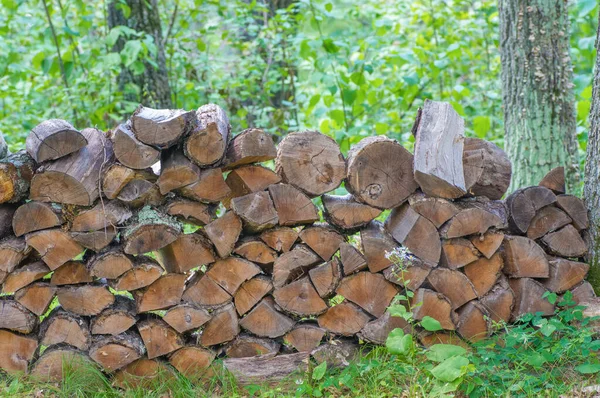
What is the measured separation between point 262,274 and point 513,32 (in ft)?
8.71

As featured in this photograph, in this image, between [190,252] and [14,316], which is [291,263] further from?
[14,316]

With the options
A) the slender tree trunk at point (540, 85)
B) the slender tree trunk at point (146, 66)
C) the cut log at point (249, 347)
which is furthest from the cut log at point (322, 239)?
the slender tree trunk at point (146, 66)

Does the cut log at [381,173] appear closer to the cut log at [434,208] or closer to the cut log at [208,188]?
the cut log at [434,208]

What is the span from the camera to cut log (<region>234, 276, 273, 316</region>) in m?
3.19

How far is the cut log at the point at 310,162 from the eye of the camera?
304cm

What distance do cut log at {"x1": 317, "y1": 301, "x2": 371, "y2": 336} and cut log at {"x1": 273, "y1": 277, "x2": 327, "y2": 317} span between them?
2.4 inches

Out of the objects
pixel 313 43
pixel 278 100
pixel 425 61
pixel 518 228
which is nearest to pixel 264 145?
pixel 518 228

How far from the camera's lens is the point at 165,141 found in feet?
9.34

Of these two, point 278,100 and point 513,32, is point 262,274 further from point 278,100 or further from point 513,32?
point 278,100

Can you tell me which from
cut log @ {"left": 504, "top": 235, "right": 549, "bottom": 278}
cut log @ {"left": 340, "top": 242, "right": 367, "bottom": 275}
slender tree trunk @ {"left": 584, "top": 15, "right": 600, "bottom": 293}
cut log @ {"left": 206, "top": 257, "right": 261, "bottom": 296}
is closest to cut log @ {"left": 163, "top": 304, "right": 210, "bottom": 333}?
cut log @ {"left": 206, "top": 257, "right": 261, "bottom": 296}

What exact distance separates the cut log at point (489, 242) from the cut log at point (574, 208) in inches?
17.8

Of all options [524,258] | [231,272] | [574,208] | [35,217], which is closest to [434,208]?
[524,258]

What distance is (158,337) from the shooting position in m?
3.17

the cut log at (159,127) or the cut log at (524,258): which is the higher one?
the cut log at (159,127)
